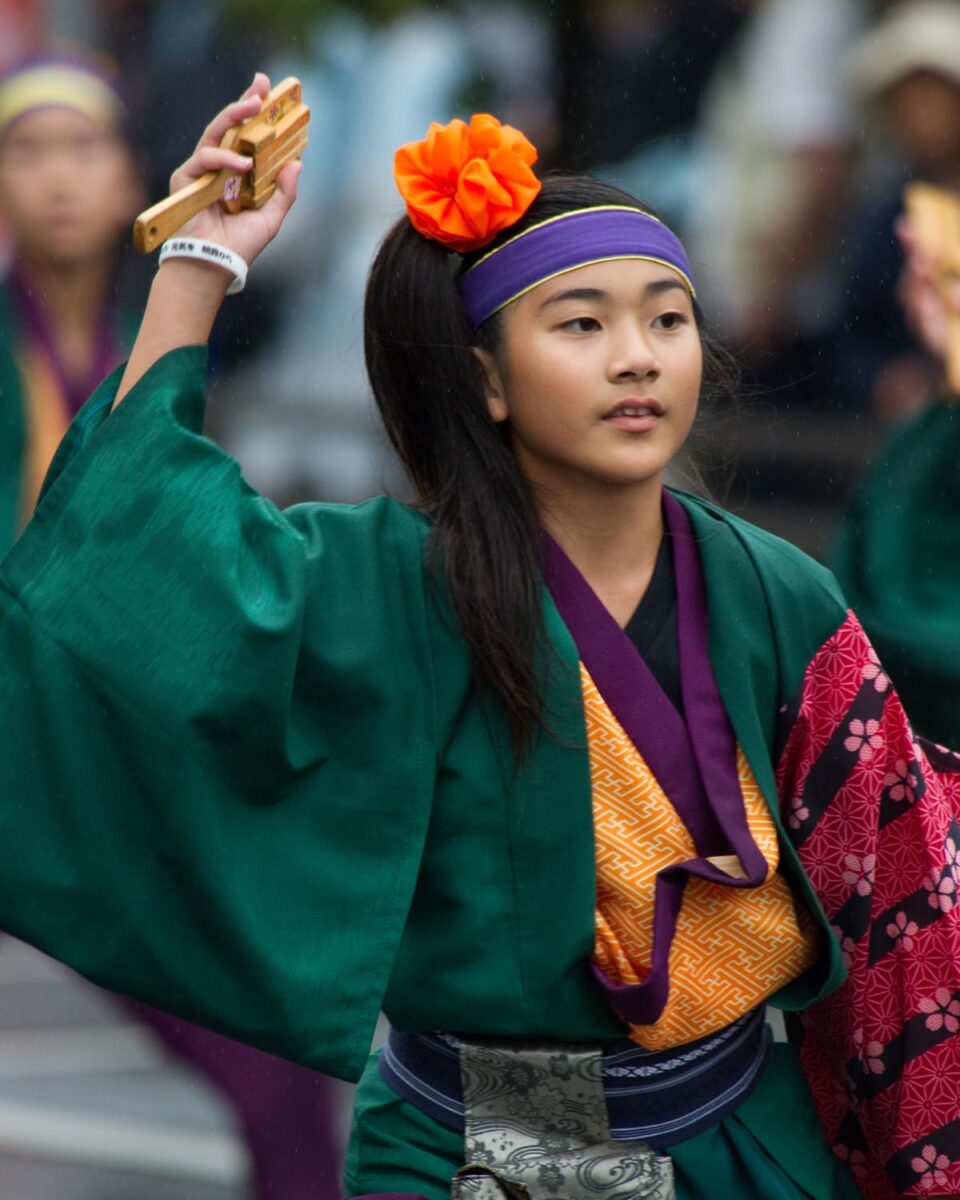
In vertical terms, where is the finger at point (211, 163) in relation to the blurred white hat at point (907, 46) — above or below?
below

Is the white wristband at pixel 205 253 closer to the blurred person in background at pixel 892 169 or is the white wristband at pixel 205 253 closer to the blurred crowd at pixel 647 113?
the blurred person in background at pixel 892 169

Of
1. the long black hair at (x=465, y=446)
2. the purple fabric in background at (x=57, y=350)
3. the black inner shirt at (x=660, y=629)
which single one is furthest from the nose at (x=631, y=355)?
the purple fabric in background at (x=57, y=350)

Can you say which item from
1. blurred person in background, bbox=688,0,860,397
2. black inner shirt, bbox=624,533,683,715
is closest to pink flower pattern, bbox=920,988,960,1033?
black inner shirt, bbox=624,533,683,715

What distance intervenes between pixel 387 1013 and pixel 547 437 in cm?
67

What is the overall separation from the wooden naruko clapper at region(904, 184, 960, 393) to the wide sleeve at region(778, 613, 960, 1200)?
1.88 m

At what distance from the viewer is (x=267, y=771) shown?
→ 7.59 ft

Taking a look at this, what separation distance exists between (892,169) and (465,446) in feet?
13.1

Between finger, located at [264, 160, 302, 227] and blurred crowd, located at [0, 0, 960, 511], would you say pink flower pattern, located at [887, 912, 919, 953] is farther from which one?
blurred crowd, located at [0, 0, 960, 511]

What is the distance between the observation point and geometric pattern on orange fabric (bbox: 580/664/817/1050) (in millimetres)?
2367

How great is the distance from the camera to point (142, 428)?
2.28 metres

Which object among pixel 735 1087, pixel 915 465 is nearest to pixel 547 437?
pixel 735 1087

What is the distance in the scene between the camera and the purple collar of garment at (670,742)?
2344 mm

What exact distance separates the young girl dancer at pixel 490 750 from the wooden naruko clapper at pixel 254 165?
2cm

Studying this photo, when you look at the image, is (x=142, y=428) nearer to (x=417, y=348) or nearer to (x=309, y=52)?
(x=417, y=348)
